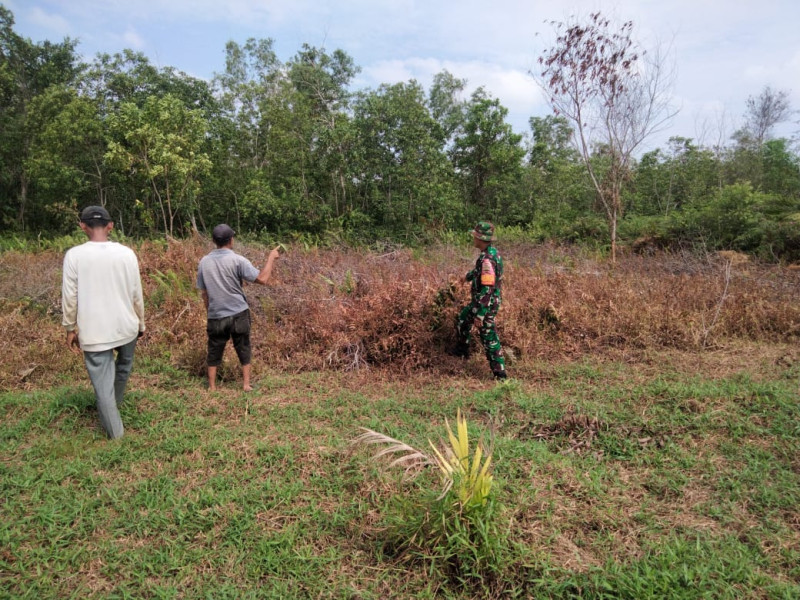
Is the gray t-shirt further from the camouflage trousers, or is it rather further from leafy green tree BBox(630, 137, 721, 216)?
leafy green tree BBox(630, 137, 721, 216)

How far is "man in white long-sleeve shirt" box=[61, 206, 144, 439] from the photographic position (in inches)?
135

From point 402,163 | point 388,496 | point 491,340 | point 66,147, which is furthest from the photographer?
point 66,147

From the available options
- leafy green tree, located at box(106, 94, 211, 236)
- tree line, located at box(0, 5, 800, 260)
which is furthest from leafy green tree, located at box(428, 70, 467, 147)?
leafy green tree, located at box(106, 94, 211, 236)

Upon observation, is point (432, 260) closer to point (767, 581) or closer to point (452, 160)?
point (767, 581)

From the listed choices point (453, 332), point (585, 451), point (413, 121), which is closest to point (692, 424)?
point (585, 451)

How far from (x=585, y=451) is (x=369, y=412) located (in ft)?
6.12

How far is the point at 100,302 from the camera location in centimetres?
349

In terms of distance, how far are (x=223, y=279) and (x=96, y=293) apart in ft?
3.61

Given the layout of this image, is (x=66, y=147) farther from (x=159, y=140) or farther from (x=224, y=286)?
(x=224, y=286)

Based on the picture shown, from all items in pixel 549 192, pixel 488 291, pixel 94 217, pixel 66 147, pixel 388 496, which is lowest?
pixel 388 496

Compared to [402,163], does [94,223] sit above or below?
below

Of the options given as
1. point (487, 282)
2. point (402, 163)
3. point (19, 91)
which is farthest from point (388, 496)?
point (19, 91)

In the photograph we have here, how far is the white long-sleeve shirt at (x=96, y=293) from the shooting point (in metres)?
3.43

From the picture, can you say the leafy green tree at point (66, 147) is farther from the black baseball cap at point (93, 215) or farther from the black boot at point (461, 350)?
the black boot at point (461, 350)
